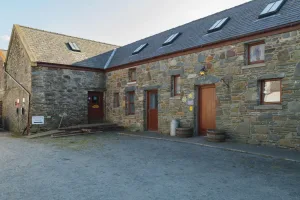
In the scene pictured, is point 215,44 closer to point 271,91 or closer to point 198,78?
point 198,78

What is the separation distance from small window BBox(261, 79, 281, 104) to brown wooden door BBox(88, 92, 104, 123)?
34.5 feet

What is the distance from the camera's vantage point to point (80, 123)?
14.8 metres

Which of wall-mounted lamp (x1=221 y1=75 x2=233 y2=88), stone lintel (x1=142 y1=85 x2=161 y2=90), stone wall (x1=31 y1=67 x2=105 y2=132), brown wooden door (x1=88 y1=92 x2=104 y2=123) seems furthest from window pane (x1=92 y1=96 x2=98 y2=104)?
wall-mounted lamp (x1=221 y1=75 x2=233 y2=88)

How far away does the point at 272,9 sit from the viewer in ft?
29.7

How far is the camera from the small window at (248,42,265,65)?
857cm

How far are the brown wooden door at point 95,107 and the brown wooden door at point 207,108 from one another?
767 centimetres

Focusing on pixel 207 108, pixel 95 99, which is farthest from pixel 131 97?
pixel 207 108

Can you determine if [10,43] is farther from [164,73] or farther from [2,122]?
[164,73]

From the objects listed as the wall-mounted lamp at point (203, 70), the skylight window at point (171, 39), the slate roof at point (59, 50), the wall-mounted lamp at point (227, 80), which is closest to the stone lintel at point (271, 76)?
the wall-mounted lamp at point (227, 80)

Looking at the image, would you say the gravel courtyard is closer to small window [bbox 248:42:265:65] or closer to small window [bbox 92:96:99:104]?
small window [bbox 248:42:265:65]

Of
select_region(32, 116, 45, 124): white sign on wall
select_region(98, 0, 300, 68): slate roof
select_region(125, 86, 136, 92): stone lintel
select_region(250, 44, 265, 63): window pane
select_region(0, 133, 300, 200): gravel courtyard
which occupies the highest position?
select_region(98, 0, 300, 68): slate roof

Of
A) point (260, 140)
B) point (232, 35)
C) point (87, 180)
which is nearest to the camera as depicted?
point (87, 180)

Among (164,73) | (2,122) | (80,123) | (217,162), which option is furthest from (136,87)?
(2,122)

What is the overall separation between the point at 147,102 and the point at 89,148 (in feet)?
17.9
